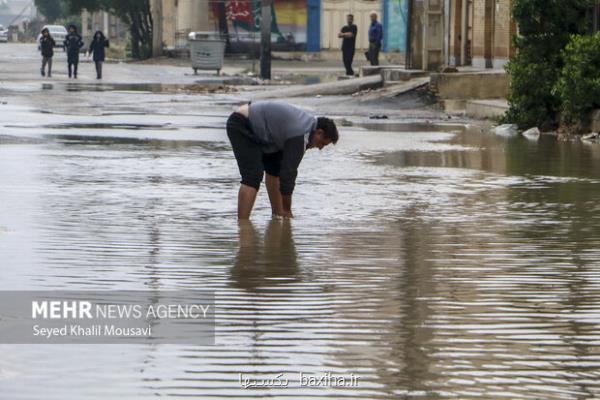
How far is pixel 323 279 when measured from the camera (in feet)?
28.7

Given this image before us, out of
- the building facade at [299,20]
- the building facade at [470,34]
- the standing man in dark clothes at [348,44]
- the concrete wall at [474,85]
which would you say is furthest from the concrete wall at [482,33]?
the building facade at [299,20]

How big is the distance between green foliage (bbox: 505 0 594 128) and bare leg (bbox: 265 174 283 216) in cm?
1254

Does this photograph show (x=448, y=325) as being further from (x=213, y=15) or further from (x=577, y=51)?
(x=213, y=15)

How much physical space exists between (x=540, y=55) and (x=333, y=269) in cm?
1552

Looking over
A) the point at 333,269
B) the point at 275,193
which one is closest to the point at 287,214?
the point at 275,193

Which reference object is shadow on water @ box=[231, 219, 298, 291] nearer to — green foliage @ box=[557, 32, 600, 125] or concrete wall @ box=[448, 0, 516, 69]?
green foliage @ box=[557, 32, 600, 125]

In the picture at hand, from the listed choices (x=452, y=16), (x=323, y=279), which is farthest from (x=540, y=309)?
(x=452, y=16)

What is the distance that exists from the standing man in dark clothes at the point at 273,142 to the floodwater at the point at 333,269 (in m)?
0.25

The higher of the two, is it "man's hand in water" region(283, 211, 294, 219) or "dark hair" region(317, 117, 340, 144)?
"dark hair" region(317, 117, 340, 144)

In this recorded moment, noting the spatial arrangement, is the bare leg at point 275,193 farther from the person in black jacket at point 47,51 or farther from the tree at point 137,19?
the tree at point 137,19

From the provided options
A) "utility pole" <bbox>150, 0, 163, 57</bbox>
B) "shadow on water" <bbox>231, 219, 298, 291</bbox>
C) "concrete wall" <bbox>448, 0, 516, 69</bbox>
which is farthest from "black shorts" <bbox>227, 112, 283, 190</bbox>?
"utility pole" <bbox>150, 0, 163, 57</bbox>

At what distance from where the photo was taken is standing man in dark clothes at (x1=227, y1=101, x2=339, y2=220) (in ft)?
35.9

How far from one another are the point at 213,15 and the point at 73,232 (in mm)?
55166

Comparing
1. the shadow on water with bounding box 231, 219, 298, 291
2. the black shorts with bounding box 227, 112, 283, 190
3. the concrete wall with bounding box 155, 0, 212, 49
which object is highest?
the concrete wall with bounding box 155, 0, 212, 49
